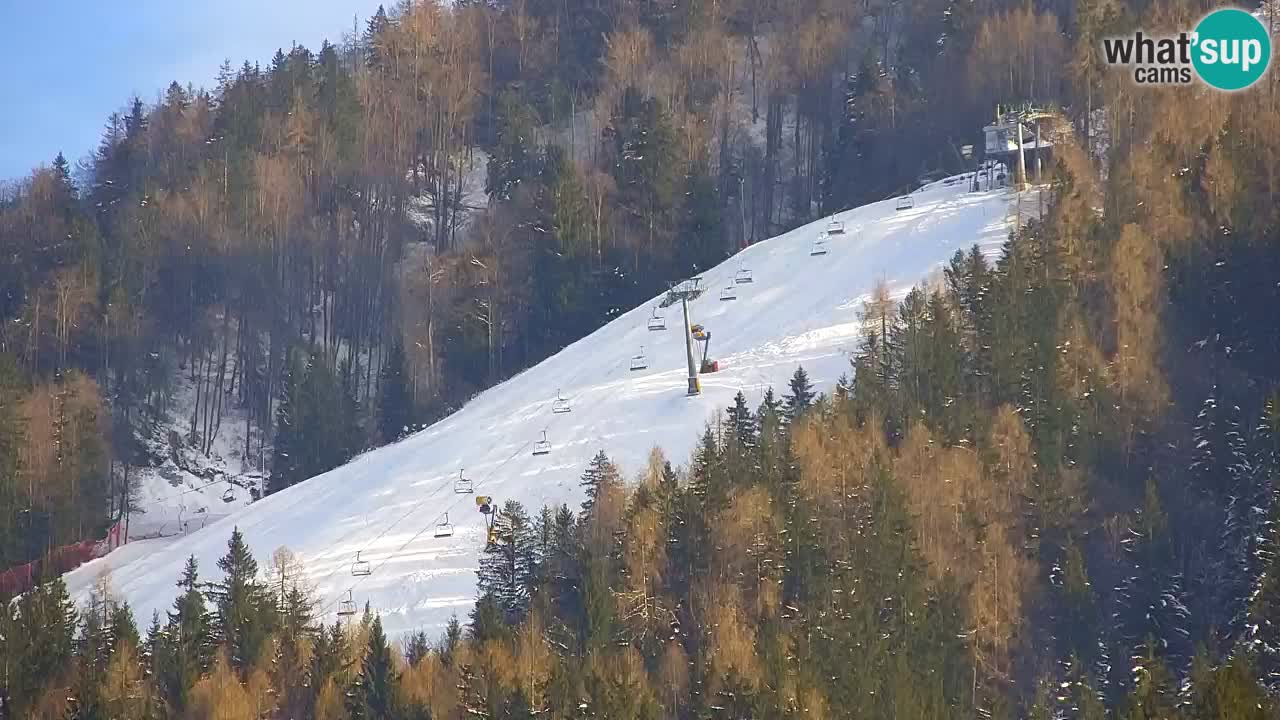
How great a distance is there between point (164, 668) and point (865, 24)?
207 feet

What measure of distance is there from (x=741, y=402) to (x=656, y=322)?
51.0 ft

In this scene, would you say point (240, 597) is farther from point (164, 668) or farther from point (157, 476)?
point (157, 476)

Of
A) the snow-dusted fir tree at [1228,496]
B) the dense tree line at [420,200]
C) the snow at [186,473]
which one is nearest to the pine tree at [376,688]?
the snow-dusted fir tree at [1228,496]

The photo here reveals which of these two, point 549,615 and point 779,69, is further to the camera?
point 779,69

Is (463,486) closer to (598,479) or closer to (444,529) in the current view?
(444,529)

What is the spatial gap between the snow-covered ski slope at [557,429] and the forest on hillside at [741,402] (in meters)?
2.36

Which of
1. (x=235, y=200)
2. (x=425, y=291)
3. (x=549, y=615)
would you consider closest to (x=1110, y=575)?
(x=549, y=615)

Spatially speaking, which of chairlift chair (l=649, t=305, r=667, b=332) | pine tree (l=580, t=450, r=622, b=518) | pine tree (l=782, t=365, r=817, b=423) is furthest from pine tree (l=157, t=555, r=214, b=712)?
chairlift chair (l=649, t=305, r=667, b=332)

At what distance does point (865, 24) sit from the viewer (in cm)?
8950

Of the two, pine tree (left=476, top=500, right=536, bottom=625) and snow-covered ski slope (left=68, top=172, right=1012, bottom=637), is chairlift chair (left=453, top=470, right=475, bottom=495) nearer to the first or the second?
snow-covered ski slope (left=68, top=172, right=1012, bottom=637)

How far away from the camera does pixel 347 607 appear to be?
41562 mm

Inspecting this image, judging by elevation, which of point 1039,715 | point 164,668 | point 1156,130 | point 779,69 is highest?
point 779,69

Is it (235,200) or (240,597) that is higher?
(235,200)
